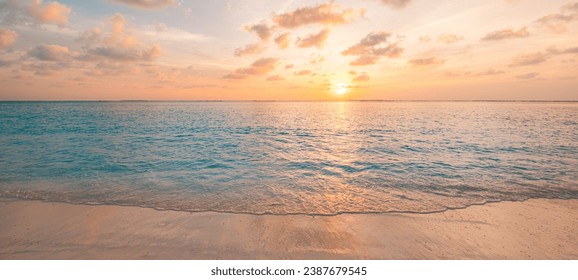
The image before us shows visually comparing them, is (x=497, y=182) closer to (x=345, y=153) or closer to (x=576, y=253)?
(x=576, y=253)

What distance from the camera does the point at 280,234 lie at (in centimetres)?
726

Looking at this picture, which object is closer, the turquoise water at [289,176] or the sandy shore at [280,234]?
the sandy shore at [280,234]

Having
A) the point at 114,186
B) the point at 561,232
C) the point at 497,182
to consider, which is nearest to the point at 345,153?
the point at 497,182

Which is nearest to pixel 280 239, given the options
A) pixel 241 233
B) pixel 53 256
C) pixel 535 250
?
pixel 241 233

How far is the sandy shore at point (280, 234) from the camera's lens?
635 cm

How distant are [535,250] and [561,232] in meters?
1.81

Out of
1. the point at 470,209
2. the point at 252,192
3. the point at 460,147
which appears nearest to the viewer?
the point at 470,209

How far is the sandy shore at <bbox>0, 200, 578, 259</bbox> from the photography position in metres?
6.35

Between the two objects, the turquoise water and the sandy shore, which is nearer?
the sandy shore

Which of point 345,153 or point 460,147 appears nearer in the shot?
point 345,153

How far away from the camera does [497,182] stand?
1246cm

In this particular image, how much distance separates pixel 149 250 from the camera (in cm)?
636

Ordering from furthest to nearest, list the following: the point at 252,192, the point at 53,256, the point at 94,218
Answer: the point at 252,192 < the point at 94,218 < the point at 53,256

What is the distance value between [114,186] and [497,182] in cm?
1893
